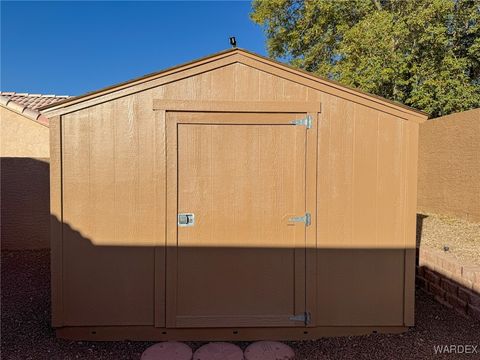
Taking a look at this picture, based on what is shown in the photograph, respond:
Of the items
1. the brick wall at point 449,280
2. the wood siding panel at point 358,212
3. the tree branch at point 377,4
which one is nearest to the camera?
the wood siding panel at point 358,212

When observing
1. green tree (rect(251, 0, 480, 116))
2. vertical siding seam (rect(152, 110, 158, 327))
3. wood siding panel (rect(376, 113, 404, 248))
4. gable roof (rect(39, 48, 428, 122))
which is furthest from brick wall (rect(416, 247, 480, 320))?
green tree (rect(251, 0, 480, 116))

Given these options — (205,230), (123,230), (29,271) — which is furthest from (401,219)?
(29,271)

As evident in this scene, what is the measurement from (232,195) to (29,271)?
3763 mm

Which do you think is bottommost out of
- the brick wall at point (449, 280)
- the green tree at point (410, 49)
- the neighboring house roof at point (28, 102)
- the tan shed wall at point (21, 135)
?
the brick wall at point (449, 280)

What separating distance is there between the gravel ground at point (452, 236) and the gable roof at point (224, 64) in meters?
2.10

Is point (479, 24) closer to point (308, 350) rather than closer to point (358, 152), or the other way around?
point (358, 152)

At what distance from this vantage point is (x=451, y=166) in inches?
277

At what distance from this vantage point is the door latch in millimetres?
3203

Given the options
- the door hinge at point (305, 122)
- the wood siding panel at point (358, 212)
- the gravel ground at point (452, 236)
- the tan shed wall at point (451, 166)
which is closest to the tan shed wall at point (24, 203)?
the door hinge at point (305, 122)

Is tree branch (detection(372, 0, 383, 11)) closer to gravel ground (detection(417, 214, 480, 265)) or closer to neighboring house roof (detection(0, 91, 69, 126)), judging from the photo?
gravel ground (detection(417, 214, 480, 265))

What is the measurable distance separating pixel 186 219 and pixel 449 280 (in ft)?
9.78

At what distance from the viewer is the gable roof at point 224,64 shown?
123 inches

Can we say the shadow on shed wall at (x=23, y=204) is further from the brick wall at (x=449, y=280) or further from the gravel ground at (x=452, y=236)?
the gravel ground at (x=452, y=236)

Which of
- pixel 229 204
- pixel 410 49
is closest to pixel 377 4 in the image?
pixel 410 49
